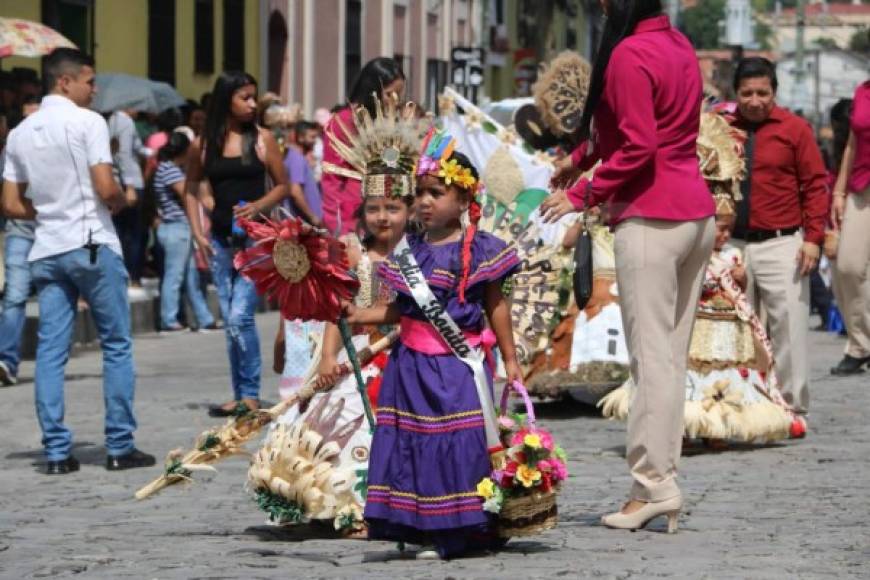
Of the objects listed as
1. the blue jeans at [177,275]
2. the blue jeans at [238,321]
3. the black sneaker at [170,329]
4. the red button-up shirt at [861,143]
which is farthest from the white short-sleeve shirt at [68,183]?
the black sneaker at [170,329]

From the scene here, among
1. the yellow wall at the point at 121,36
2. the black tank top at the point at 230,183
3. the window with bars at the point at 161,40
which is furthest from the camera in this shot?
the window with bars at the point at 161,40

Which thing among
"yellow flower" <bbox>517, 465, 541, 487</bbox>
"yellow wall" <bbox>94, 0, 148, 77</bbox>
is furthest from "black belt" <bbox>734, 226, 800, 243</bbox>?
"yellow wall" <bbox>94, 0, 148, 77</bbox>

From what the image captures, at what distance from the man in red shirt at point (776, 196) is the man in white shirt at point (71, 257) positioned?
3.27 meters

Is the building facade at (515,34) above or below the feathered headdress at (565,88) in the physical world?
above

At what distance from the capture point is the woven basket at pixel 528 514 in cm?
757

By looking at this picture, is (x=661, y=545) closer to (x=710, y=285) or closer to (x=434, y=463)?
(x=434, y=463)

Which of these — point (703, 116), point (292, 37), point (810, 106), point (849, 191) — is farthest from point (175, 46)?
point (810, 106)

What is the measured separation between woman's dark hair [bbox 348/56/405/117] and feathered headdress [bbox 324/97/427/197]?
2450 millimetres

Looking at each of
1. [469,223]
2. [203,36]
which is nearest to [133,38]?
[203,36]

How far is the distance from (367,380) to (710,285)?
329 cm

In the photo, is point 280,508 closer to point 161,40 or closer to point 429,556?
point 429,556

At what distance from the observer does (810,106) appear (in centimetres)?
12419

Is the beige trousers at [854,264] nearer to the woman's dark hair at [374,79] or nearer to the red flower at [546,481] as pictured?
the woman's dark hair at [374,79]

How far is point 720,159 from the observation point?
11.2 meters
